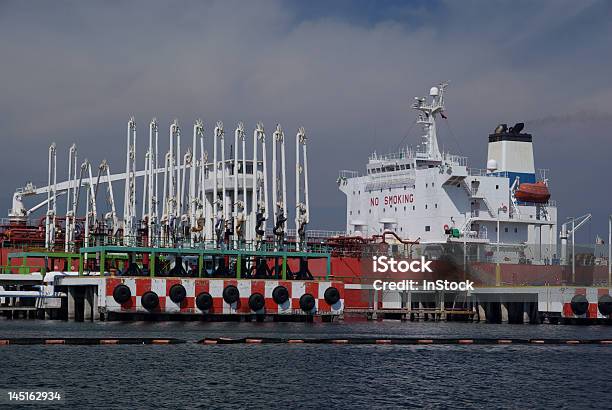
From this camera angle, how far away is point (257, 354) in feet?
145

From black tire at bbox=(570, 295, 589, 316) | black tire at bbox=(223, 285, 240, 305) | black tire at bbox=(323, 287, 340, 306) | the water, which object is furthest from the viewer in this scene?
black tire at bbox=(570, 295, 589, 316)

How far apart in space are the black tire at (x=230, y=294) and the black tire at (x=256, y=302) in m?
0.81

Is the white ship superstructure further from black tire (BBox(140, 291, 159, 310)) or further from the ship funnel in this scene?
black tire (BBox(140, 291, 159, 310))

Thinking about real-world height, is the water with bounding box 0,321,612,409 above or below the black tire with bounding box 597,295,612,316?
below

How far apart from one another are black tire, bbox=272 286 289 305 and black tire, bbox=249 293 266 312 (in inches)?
29.5

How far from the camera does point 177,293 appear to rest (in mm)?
59938

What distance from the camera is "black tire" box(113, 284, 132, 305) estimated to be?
192ft

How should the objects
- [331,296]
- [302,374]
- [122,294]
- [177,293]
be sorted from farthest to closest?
1. [331,296]
2. [177,293]
3. [122,294]
4. [302,374]

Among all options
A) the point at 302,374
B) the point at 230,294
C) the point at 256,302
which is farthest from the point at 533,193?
the point at 302,374

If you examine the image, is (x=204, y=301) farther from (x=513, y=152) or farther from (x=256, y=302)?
(x=513, y=152)

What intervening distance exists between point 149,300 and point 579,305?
25.4 m

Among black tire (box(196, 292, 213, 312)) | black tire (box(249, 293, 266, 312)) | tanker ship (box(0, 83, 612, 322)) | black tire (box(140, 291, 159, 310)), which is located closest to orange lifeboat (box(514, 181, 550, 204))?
tanker ship (box(0, 83, 612, 322))

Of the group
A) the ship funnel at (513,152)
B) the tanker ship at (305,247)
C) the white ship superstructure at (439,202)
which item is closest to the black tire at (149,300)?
the tanker ship at (305,247)

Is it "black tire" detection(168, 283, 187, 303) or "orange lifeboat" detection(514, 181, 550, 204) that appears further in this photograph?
"orange lifeboat" detection(514, 181, 550, 204)
